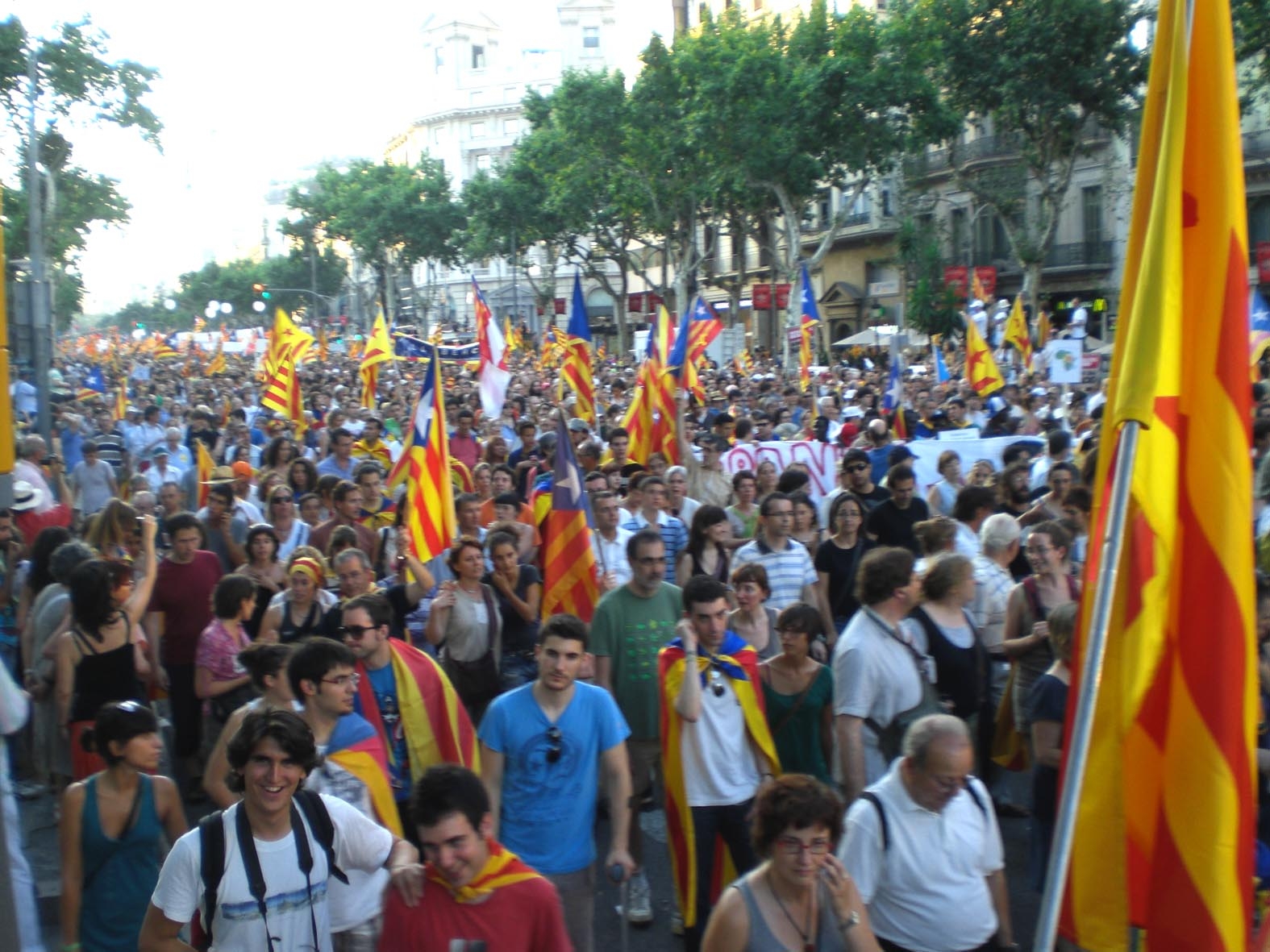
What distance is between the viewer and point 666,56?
36.6m

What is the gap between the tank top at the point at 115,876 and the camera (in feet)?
13.4

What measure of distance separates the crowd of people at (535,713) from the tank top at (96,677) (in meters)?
0.01

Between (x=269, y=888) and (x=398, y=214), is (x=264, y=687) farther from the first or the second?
(x=398, y=214)

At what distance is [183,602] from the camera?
7.10m

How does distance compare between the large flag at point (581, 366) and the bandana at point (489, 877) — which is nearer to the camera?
the bandana at point (489, 877)

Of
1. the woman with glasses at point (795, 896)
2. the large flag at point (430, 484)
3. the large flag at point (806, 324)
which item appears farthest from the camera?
the large flag at point (806, 324)

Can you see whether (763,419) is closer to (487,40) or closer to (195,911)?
(195,911)

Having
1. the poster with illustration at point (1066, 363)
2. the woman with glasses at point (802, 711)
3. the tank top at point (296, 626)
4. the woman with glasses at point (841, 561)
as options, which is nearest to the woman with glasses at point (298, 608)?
the tank top at point (296, 626)

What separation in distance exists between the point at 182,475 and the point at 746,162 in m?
23.5

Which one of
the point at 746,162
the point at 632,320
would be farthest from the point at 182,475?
the point at 632,320

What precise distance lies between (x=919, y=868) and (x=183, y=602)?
456 centimetres

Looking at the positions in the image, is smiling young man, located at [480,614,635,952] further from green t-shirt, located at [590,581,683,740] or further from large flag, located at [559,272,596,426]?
large flag, located at [559,272,596,426]

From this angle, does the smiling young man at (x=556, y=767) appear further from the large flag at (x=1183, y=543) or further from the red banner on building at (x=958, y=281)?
the red banner on building at (x=958, y=281)

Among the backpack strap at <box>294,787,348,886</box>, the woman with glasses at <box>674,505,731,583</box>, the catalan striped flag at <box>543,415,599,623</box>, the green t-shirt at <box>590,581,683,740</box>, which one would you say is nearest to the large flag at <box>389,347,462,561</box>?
the catalan striped flag at <box>543,415,599,623</box>
